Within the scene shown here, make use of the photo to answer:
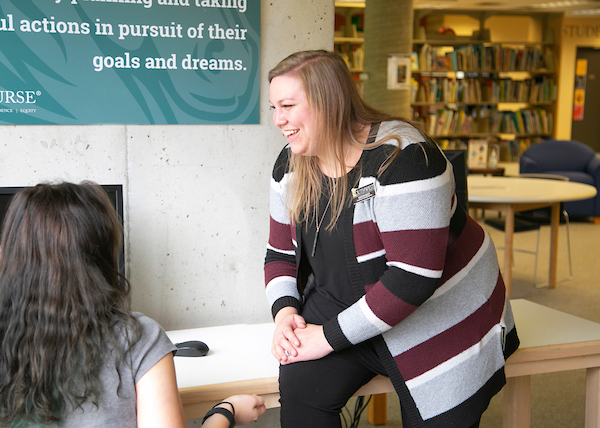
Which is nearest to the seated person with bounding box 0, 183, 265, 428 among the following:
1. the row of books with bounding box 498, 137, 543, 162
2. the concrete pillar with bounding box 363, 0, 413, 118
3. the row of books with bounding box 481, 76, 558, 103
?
the concrete pillar with bounding box 363, 0, 413, 118

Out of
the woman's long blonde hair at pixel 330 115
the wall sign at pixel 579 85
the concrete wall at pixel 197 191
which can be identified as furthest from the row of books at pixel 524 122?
the woman's long blonde hair at pixel 330 115

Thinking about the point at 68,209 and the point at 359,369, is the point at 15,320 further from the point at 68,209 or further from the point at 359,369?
the point at 359,369

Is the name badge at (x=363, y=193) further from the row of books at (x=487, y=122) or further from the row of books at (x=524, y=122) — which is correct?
the row of books at (x=524, y=122)

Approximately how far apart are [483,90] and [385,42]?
10.6 feet

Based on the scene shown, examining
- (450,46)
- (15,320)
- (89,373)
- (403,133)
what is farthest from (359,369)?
(450,46)

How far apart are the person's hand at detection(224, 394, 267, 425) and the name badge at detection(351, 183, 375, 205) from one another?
55 centimetres

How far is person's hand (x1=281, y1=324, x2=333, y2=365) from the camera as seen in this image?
1520mm

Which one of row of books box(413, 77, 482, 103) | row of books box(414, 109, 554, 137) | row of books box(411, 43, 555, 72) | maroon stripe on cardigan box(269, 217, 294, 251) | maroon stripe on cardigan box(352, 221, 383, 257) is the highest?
row of books box(411, 43, 555, 72)

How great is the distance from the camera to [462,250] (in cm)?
157

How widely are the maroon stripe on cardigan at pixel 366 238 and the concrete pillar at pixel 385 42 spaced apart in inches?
172

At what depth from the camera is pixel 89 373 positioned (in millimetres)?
1027

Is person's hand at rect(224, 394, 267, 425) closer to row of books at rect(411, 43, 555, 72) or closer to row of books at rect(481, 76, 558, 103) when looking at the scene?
row of books at rect(411, 43, 555, 72)

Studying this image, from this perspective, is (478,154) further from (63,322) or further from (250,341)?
(63,322)

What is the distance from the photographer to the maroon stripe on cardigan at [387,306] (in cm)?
144
